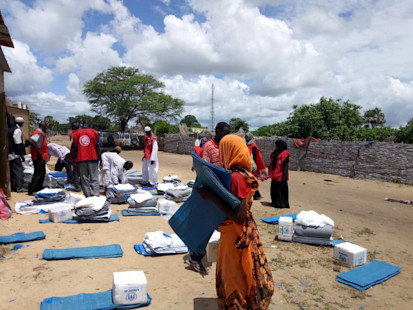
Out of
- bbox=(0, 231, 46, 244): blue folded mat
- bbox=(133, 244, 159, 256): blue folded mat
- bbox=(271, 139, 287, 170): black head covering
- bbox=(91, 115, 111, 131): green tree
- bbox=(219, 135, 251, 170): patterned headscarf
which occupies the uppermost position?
bbox=(91, 115, 111, 131): green tree

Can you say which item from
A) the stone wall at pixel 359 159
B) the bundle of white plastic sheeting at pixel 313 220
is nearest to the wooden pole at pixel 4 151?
the bundle of white plastic sheeting at pixel 313 220

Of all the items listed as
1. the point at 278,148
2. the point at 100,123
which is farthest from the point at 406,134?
the point at 100,123

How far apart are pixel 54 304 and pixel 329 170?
1257 cm

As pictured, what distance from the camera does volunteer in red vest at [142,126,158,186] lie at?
8.82 meters

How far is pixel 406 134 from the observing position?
20.2m

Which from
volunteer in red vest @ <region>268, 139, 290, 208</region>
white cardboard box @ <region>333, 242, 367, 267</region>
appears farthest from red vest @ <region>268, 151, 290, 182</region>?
white cardboard box @ <region>333, 242, 367, 267</region>

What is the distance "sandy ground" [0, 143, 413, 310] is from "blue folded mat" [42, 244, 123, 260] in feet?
0.32

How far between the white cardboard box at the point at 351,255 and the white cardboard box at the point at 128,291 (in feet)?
8.77

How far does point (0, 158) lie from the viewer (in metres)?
6.73

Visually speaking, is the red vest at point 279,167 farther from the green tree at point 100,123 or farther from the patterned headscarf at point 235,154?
the green tree at point 100,123

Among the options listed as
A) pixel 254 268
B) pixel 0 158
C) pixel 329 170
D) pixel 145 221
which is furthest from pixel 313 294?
pixel 329 170

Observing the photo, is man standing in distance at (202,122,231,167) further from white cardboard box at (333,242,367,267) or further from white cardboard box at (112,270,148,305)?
white cardboard box at (333,242,367,267)

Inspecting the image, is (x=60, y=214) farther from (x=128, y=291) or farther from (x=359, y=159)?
(x=359, y=159)

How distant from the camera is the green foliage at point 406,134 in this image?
782 inches
